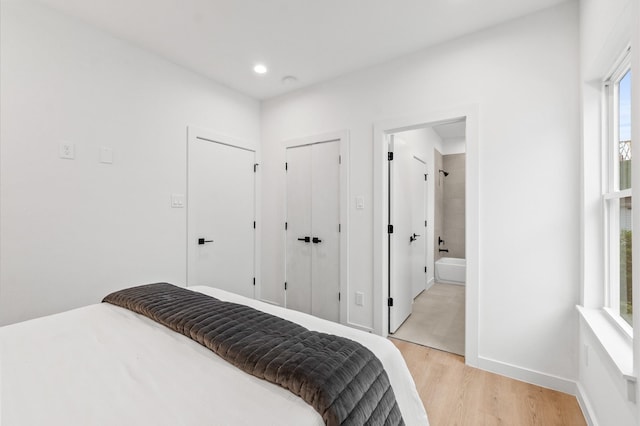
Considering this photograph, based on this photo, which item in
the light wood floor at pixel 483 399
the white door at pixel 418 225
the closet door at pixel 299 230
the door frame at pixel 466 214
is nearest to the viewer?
the light wood floor at pixel 483 399

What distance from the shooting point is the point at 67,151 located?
2055mm

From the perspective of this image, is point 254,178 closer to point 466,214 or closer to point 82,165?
point 82,165

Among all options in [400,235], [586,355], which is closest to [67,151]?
[400,235]

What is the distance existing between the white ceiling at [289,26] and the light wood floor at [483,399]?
2.68 meters

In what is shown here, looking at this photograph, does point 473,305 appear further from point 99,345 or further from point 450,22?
point 99,345

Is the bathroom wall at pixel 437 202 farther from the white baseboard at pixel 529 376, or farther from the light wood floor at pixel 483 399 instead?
the light wood floor at pixel 483 399

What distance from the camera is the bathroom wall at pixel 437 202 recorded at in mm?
4828

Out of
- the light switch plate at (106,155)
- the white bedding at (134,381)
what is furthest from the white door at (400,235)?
the light switch plate at (106,155)

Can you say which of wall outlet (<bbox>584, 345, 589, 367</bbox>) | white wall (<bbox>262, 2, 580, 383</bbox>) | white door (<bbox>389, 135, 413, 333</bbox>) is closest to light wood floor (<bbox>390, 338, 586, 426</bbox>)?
white wall (<bbox>262, 2, 580, 383</bbox>)

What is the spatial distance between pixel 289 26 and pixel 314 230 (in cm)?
193

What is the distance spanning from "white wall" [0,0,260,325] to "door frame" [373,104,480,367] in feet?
6.28

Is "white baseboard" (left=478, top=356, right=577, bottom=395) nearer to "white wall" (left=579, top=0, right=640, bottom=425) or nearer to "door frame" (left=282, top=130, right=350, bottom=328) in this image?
"white wall" (left=579, top=0, right=640, bottom=425)

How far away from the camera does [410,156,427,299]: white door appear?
3490 mm

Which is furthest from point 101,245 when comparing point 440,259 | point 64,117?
point 440,259
